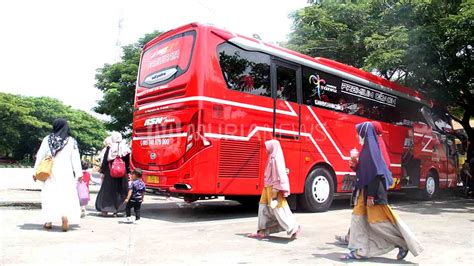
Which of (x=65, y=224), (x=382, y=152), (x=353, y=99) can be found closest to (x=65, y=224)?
(x=65, y=224)

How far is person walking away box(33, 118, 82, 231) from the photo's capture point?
6.06 metres

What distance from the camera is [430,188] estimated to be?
1312 centimetres

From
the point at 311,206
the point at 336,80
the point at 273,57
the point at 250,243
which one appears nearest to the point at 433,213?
the point at 311,206

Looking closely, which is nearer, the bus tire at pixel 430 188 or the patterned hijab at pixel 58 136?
the patterned hijab at pixel 58 136

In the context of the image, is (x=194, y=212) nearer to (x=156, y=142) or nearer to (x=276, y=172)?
(x=156, y=142)

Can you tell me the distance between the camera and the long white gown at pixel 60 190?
606cm

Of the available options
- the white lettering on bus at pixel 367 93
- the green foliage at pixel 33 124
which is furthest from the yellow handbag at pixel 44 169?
the green foliage at pixel 33 124

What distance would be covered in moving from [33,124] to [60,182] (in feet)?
149

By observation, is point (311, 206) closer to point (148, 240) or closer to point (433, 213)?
point (433, 213)

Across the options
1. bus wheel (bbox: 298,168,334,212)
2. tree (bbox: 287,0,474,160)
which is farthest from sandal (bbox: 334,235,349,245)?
tree (bbox: 287,0,474,160)

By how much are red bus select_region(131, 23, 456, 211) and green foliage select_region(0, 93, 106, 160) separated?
136ft

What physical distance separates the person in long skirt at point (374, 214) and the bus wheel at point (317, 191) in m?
3.98

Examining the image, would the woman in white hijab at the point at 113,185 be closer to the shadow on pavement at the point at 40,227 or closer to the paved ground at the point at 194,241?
the paved ground at the point at 194,241

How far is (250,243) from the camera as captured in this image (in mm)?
5609
